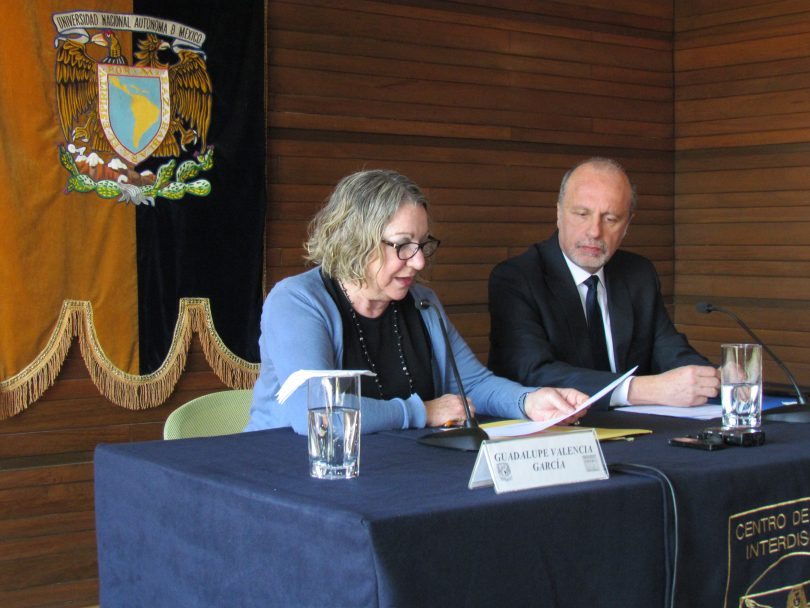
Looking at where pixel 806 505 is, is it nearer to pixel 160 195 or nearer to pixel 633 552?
pixel 633 552

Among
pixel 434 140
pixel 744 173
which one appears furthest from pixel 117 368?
pixel 744 173

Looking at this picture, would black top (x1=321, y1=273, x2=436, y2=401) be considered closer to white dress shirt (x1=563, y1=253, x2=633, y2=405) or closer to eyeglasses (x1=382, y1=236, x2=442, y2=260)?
eyeglasses (x1=382, y1=236, x2=442, y2=260)

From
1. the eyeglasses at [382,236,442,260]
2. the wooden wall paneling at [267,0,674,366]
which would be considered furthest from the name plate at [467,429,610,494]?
the wooden wall paneling at [267,0,674,366]

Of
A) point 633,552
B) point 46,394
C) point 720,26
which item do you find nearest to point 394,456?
point 633,552

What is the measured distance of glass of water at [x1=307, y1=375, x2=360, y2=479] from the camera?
1.85m

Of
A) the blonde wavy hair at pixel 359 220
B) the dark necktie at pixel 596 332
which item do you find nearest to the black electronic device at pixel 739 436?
the blonde wavy hair at pixel 359 220

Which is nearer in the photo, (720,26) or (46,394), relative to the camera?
(46,394)

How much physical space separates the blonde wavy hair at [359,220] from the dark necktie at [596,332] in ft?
2.92

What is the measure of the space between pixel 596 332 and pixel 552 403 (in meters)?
0.92

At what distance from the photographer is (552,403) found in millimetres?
2574

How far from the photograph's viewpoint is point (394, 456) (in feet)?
6.80

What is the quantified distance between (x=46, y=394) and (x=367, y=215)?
1800 millimetres

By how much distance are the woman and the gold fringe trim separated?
4.87 ft

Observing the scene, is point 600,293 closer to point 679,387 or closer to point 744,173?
point 679,387
